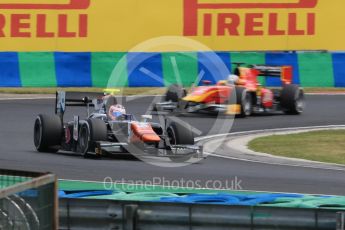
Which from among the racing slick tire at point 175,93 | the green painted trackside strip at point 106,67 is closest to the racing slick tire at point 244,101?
the racing slick tire at point 175,93

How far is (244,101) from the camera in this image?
20469 millimetres

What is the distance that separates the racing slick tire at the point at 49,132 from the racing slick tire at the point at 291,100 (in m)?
7.80

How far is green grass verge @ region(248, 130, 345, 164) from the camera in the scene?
15.1 metres

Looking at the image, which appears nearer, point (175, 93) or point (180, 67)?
point (175, 93)

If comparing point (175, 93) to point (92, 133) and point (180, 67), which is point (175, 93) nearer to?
point (180, 67)

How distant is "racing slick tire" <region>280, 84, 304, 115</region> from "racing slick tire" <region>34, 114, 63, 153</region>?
25.6 feet

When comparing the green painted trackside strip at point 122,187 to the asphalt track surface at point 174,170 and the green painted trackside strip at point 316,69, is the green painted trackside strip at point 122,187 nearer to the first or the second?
the asphalt track surface at point 174,170

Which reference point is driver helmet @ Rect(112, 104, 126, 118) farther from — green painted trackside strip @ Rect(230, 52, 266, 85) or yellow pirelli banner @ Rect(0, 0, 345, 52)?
green painted trackside strip @ Rect(230, 52, 266, 85)

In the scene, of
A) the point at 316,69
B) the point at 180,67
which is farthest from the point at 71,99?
the point at 316,69

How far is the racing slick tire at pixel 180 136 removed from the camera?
1403cm

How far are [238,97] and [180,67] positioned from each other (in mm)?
4411

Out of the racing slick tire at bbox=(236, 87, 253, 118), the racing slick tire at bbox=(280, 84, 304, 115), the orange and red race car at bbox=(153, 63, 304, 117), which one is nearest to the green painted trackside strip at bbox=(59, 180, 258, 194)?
the orange and red race car at bbox=(153, 63, 304, 117)

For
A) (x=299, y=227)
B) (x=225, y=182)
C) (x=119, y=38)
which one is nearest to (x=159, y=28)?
(x=119, y=38)

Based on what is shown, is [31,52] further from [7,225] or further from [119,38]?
[7,225]
